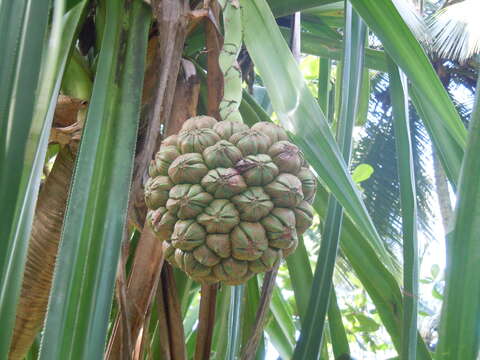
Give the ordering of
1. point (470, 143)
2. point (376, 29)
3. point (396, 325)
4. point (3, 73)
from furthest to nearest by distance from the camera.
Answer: point (396, 325) → point (376, 29) → point (3, 73) → point (470, 143)

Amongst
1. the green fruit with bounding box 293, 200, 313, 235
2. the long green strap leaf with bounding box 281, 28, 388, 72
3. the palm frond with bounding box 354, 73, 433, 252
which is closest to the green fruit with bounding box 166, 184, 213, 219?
the green fruit with bounding box 293, 200, 313, 235

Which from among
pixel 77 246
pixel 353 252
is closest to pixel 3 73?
pixel 77 246

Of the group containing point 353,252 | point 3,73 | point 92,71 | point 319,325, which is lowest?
point 319,325

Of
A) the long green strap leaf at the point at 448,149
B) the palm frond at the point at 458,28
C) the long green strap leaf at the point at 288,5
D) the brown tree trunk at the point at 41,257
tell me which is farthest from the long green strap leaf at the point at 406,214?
the palm frond at the point at 458,28

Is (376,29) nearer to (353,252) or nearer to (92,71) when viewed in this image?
(353,252)

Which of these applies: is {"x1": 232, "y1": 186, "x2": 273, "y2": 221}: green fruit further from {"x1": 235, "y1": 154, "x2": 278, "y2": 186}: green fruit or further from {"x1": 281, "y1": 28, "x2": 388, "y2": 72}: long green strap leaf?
{"x1": 281, "y1": 28, "x2": 388, "y2": 72}: long green strap leaf
